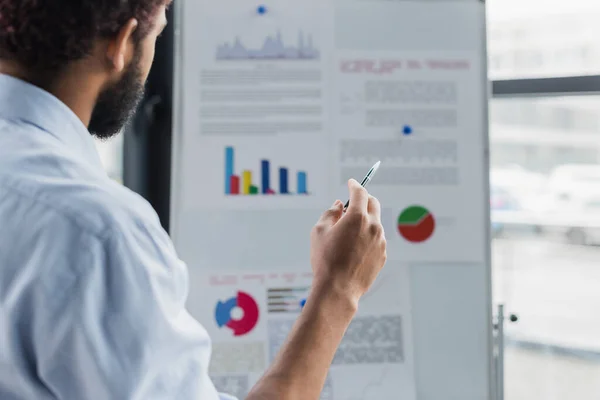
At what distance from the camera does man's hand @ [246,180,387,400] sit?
29.7 inches

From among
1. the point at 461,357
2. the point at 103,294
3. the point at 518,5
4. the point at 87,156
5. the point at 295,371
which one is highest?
the point at 518,5

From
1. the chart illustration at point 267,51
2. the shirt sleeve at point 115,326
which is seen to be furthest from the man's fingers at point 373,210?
the chart illustration at point 267,51

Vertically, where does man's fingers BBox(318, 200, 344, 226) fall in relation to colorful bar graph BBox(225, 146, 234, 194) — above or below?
below

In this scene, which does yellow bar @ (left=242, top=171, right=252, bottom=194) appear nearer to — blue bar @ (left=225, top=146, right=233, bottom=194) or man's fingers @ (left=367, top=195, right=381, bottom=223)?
blue bar @ (left=225, top=146, right=233, bottom=194)

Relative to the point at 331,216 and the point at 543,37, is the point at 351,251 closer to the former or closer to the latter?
the point at 331,216

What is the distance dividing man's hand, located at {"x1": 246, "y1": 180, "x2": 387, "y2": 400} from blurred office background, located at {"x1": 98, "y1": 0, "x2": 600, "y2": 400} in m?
1.13

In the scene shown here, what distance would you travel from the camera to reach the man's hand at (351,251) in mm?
829

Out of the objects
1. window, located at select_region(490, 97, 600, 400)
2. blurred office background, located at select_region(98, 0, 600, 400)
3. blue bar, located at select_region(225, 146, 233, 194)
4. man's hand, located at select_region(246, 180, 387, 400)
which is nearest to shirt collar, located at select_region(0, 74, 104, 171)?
man's hand, located at select_region(246, 180, 387, 400)

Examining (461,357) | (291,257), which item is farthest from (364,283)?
(461,357)

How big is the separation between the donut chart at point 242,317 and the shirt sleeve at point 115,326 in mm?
992

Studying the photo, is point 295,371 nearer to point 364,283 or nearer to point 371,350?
point 364,283

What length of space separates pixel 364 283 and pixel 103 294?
15.7 inches

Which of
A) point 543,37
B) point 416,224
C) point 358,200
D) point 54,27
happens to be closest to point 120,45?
point 54,27

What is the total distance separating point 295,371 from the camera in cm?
75
